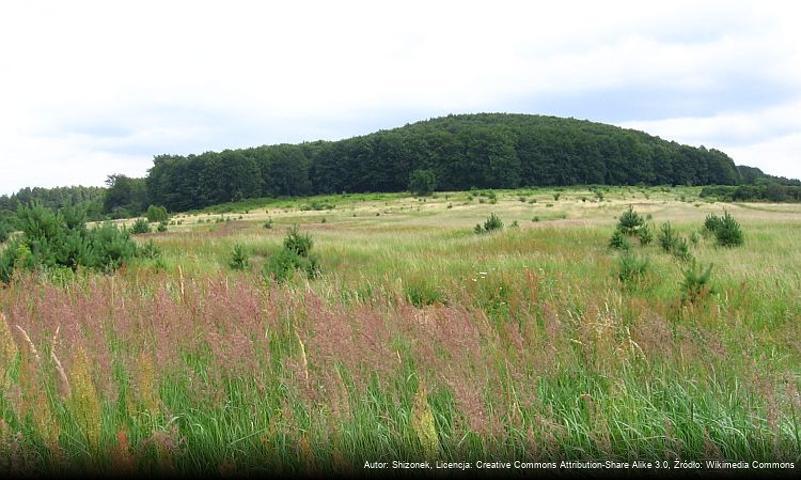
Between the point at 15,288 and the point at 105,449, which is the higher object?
the point at 15,288

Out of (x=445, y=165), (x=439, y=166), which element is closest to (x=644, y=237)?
(x=445, y=165)

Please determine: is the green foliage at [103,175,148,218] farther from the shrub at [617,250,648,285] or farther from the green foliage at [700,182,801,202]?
the shrub at [617,250,648,285]

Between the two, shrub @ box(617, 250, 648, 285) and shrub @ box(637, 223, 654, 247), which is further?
shrub @ box(637, 223, 654, 247)

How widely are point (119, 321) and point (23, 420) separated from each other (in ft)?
4.61

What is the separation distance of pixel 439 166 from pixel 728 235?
94.3 meters

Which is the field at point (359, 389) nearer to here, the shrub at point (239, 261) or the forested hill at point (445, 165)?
the shrub at point (239, 261)

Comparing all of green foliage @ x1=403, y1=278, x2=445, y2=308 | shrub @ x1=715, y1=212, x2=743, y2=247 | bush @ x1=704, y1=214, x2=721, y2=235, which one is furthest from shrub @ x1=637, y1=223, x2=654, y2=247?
green foliage @ x1=403, y1=278, x2=445, y2=308

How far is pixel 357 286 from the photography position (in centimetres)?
780

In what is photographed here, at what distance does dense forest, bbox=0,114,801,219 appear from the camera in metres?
104

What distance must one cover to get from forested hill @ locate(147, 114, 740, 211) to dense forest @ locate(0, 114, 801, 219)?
0.64 feet

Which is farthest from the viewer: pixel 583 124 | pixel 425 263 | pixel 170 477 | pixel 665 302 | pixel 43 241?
pixel 583 124

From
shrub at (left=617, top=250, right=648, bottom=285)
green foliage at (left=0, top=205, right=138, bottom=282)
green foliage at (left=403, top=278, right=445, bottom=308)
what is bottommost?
green foliage at (left=403, top=278, right=445, bottom=308)

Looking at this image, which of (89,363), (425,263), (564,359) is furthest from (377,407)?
(425,263)

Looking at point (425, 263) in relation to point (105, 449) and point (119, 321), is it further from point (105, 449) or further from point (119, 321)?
point (105, 449)
